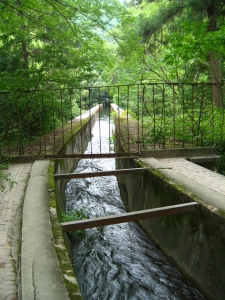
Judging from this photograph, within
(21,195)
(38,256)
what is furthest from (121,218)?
(21,195)

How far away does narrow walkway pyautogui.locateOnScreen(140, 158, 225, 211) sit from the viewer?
4195 mm

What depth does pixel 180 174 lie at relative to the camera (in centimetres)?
546

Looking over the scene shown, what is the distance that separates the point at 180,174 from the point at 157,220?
3.29 feet

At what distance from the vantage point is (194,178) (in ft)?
17.8

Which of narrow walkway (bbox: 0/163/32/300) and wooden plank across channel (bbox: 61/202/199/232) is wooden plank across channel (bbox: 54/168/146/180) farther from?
wooden plank across channel (bbox: 61/202/199/232)

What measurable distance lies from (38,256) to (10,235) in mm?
846

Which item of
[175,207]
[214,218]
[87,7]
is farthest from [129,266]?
[87,7]

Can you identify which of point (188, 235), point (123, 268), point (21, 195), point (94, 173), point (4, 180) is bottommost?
point (123, 268)

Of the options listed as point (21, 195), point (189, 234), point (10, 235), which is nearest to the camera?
point (10, 235)

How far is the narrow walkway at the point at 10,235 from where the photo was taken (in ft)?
8.30

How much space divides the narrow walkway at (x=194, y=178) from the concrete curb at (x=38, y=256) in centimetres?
222

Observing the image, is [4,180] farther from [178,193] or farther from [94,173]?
[178,193]

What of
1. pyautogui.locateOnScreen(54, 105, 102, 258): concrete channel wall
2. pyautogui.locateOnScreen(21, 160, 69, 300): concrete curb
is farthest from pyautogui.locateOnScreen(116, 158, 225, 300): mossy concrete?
pyautogui.locateOnScreen(21, 160, 69, 300): concrete curb

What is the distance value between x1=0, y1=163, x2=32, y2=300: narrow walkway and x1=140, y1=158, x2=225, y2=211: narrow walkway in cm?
257
